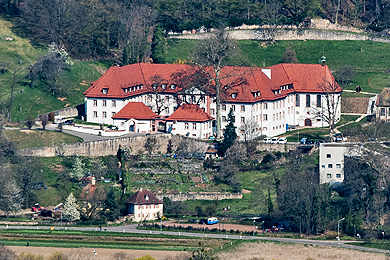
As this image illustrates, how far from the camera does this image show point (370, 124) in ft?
562

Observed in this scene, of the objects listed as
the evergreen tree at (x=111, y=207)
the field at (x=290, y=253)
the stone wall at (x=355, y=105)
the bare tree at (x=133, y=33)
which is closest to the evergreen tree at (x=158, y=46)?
the bare tree at (x=133, y=33)

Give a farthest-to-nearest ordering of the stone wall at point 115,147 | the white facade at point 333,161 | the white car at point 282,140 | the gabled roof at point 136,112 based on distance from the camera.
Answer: the gabled roof at point 136,112 → the white car at point 282,140 → the stone wall at point 115,147 → the white facade at point 333,161

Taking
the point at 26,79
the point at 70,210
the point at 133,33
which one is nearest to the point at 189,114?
the point at 26,79

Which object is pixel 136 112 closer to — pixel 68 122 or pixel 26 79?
pixel 68 122

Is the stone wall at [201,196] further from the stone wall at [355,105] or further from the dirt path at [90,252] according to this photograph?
the stone wall at [355,105]

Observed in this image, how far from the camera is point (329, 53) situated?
639 feet

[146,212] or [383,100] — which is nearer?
[146,212]

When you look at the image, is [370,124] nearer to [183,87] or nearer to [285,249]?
[183,87]

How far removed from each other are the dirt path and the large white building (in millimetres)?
37805

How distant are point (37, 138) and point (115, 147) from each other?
9.92m

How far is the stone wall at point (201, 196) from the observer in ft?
487

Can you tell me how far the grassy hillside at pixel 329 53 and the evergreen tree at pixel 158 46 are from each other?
1.20 meters

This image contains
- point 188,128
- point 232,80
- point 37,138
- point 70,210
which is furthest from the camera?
point 232,80

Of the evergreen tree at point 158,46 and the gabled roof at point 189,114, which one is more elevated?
the evergreen tree at point 158,46
